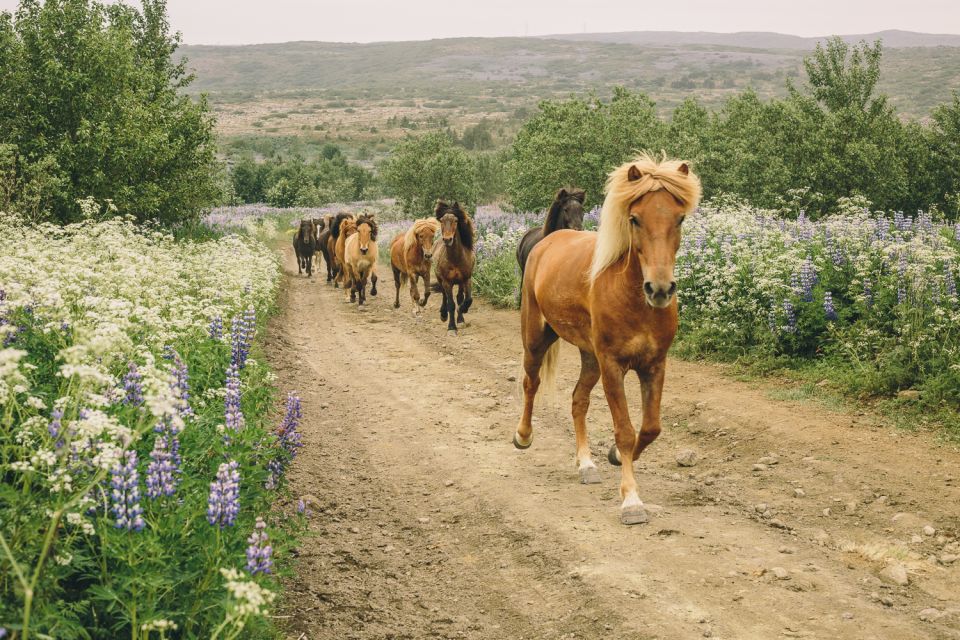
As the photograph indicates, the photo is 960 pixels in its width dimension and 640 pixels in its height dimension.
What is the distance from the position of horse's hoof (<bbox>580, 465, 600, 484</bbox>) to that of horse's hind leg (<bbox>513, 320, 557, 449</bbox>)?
3.07 ft

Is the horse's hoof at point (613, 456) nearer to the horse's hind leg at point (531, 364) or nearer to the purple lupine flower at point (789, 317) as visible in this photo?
the horse's hind leg at point (531, 364)

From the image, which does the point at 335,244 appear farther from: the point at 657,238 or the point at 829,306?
the point at 657,238

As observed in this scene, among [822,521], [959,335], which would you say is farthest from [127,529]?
[959,335]

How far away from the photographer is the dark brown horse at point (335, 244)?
22.6 meters

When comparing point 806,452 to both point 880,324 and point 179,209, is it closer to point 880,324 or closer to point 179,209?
point 880,324

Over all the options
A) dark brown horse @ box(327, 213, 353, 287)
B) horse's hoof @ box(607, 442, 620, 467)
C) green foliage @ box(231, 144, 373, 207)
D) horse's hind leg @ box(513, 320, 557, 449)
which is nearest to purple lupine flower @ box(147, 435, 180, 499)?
horse's hoof @ box(607, 442, 620, 467)

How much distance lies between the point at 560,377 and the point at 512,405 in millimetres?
1726

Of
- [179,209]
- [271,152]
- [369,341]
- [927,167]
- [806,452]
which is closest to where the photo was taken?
[806,452]

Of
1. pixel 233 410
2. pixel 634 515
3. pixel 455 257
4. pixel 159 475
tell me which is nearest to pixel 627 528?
pixel 634 515

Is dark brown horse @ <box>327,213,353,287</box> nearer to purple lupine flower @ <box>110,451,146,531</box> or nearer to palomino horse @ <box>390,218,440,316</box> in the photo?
palomino horse @ <box>390,218,440,316</box>

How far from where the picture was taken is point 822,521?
5.53m

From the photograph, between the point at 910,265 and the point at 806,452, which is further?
the point at 910,265

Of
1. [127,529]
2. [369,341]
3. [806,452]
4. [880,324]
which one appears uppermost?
[127,529]

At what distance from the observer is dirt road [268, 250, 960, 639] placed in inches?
168
